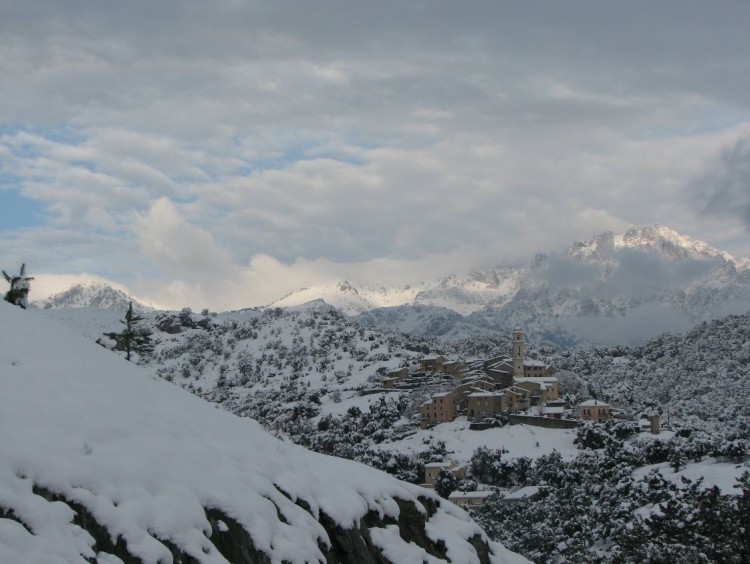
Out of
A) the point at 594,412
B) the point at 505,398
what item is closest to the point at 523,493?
the point at 594,412

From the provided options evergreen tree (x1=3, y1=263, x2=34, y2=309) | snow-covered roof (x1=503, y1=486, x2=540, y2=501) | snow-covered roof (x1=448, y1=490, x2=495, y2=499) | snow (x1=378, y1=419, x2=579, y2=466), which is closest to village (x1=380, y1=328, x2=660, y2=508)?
snow-covered roof (x1=448, y1=490, x2=495, y2=499)

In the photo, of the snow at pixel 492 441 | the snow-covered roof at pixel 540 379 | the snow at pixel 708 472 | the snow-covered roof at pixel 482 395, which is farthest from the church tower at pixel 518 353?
the snow at pixel 708 472

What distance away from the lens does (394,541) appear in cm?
2670

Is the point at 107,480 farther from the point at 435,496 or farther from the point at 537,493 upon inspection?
the point at 537,493

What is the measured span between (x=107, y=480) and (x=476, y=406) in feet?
436

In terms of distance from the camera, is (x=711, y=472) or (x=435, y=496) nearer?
(x=435, y=496)

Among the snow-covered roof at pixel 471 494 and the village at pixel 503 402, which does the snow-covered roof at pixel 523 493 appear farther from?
the snow-covered roof at pixel 471 494

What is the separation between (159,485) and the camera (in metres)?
20.8

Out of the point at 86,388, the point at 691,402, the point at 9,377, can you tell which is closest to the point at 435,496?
the point at 86,388

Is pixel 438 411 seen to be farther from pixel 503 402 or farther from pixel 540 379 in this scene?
pixel 540 379

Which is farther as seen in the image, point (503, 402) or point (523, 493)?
point (503, 402)

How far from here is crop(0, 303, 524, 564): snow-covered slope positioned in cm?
1866

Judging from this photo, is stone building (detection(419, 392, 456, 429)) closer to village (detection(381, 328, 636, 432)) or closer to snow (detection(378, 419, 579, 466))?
village (detection(381, 328, 636, 432))

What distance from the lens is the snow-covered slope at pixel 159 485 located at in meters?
18.7
